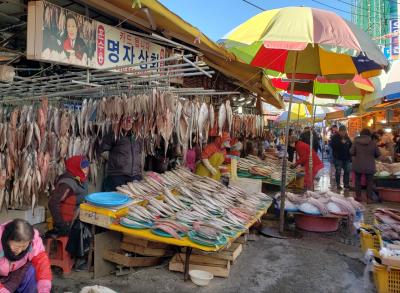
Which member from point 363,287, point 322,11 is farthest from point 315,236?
point 322,11

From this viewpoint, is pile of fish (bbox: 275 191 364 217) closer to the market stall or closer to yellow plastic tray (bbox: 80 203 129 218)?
the market stall

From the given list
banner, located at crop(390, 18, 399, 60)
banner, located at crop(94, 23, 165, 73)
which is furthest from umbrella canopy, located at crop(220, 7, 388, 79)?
banner, located at crop(390, 18, 399, 60)

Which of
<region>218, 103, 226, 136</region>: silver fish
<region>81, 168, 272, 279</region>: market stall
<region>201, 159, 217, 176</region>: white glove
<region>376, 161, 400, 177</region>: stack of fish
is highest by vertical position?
<region>218, 103, 226, 136</region>: silver fish

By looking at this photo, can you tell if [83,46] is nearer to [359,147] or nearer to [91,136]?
[91,136]

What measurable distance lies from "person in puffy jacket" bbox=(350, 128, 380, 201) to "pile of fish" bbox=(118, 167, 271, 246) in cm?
460

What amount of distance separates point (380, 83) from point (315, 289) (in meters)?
6.91

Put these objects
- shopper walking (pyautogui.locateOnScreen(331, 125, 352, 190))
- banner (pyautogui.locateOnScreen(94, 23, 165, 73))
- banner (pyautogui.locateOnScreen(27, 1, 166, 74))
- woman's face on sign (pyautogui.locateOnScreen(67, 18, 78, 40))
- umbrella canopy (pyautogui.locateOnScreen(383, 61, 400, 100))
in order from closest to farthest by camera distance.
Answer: banner (pyautogui.locateOnScreen(27, 1, 166, 74)) → woman's face on sign (pyautogui.locateOnScreen(67, 18, 78, 40)) → banner (pyautogui.locateOnScreen(94, 23, 165, 73)) → umbrella canopy (pyautogui.locateOnScreen(383, 61, 400, 100)) → shopper walking (pyautogui.locateOnScreen(331, 125, 352, 190))

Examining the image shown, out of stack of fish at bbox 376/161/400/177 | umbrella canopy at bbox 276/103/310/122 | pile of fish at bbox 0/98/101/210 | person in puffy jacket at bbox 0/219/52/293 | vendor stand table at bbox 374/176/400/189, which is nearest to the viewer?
person in puffy jacket at bbox 0/219/52/293

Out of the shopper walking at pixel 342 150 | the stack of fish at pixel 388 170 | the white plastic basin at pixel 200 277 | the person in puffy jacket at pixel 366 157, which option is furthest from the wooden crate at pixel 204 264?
the shopper walking at pixel 342 150

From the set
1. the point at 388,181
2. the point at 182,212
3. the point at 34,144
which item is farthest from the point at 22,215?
the point at 388,181

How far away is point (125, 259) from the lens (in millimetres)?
4551

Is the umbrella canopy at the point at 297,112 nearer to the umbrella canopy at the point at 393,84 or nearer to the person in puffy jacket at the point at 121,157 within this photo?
the umbrella canopy at the point at 393,84

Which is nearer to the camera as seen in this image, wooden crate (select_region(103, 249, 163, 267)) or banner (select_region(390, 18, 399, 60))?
wooden crate (select_region(103, 249, 163, 267))

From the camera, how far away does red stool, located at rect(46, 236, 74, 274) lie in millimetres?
4590
